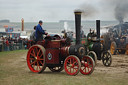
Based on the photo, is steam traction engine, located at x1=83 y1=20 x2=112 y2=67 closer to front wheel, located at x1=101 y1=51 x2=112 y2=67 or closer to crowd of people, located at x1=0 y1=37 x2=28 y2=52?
front wheel, located at x1=101 y1=51 x2=112 y2=67

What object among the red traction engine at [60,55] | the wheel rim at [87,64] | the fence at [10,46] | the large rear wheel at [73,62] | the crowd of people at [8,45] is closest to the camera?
the large rear wheel at [73,62]

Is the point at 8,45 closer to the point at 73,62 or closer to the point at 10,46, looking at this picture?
the point at 10,46

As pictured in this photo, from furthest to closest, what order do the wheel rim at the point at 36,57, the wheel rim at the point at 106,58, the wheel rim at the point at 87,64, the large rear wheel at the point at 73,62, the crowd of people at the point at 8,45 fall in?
the crowd of people at the point at 8,45
the wheel rim at the point at 106,58
the wheel rim at the point at 36,57
the wheel rim at the point at 87,64
the large rear wheel at the point at 73,62

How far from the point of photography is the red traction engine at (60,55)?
26.6 ft

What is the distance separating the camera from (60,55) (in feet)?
28.0

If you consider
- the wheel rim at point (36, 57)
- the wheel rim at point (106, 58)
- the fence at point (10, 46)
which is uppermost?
the wheel rim at point (36, 57)

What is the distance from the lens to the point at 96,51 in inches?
460

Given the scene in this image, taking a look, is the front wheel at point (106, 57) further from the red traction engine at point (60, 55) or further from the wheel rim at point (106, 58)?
the red traction engine at point (60, 55)

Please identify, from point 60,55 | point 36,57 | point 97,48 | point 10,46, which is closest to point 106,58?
point 97,48

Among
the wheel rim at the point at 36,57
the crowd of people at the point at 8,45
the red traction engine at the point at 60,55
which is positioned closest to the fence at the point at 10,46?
the crowd of people at the point at 8,45

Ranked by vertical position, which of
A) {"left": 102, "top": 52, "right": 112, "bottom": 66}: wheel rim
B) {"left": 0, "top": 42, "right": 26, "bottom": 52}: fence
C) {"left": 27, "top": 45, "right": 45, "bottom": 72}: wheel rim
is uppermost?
{"left": 27, "top": 45, "right": 45, "bottom": 72}: wheel rim

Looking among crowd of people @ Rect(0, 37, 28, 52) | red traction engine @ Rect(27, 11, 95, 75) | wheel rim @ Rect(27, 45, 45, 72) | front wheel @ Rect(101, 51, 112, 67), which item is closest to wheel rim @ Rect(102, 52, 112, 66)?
front wheel @ Rect(101, 51, 112, 67)

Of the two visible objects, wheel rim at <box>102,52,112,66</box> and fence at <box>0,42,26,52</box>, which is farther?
fence at <box>0,42,26,52</box>

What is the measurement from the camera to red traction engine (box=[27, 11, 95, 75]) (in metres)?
8.11
